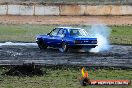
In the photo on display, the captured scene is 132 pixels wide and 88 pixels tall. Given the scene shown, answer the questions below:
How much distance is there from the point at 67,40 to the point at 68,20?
33.8 m

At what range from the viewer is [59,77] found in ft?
50.4


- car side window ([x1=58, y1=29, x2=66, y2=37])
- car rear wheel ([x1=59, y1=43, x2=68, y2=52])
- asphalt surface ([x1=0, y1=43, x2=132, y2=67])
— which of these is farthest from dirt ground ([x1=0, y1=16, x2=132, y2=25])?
asphalt surface ([x1=0, y1=43, x2=132, y2=67])

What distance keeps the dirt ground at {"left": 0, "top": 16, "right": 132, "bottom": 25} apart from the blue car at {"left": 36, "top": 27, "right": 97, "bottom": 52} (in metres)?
28.3

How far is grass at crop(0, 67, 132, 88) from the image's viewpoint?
13850mm

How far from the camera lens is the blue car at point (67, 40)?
24.3 meters

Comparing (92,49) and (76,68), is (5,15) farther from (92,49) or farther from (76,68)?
(76,68)

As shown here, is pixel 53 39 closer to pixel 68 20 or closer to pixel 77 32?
pixel 77 32

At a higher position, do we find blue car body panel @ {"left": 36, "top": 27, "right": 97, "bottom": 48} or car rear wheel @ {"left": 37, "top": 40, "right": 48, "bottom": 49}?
blue car body panel @ {"left": 36, "top": 27, "right": 97, "bottom": 48}

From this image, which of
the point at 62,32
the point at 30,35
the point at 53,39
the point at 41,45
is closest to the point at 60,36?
the point at 62,32

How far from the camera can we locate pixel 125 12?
63688 millimetres

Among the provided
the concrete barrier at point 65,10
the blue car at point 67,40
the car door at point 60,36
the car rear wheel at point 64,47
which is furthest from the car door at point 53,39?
the concrete barrier at point 65,10

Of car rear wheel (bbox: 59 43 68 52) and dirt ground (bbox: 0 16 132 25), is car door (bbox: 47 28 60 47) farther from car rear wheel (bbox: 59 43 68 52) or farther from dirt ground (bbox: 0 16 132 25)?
dirt ground (bbox: 0 16 132 25)

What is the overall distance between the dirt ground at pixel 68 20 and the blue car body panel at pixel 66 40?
28475 millimetres

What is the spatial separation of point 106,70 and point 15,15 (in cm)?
4442
